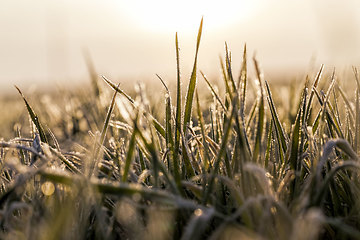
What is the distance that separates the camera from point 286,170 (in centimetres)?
105

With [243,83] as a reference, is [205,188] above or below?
below

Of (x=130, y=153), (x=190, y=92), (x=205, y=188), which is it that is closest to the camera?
(x=130, y=153)

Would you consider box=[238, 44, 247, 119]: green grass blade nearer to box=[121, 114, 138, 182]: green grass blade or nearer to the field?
the field

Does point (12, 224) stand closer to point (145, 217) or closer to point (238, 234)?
point (145, 217)

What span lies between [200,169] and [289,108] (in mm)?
878

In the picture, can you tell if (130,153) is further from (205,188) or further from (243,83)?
(243,83)

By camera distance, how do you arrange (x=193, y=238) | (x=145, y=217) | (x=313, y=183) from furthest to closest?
(x=145, y=217) < (x=313, y=183) < (x=193, y=238)

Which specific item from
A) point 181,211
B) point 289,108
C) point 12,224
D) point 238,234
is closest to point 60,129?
point 289,108

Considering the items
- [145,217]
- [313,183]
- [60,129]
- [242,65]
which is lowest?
[60,129]

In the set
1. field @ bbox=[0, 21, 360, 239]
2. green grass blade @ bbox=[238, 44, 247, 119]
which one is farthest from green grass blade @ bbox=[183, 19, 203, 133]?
green grass blade @ bbox=[238, 44, 247, 119]

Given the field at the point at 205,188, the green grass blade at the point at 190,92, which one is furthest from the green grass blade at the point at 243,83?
the green grass blade at the point at 190,92

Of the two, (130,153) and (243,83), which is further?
(243,83)

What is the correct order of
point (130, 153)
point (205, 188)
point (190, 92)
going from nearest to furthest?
point (130, 153) → point (205, 188) → point (190, 92)

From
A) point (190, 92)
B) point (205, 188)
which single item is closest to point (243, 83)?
point (190, 92)
